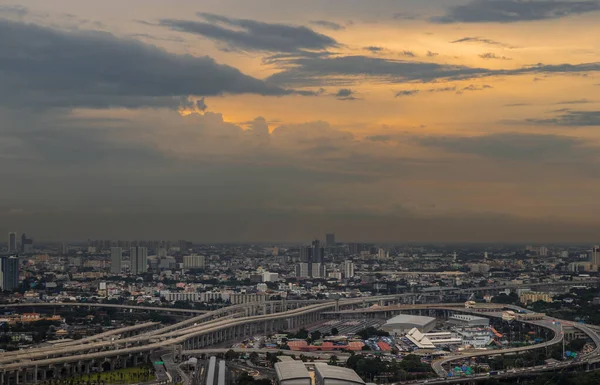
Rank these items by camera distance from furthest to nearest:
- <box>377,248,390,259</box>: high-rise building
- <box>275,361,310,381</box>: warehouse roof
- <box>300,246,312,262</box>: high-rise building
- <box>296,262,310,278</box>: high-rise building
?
<box>377,248,390,259</box>: high-rise building, <box>300,246,312,262</box>: high-rise building, <box>296,262,310,278</box>: high-rise building, <box>275,361,310,381</box>: warehouse roof

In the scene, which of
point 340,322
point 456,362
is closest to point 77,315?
point 340,322

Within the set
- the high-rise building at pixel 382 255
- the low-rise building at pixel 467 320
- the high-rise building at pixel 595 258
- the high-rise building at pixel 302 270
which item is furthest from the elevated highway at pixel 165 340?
the high-rise building at pixel 382 255

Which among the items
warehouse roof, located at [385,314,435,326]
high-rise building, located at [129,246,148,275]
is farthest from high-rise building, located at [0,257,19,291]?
warehouse roof, located at [385,314,435,326]

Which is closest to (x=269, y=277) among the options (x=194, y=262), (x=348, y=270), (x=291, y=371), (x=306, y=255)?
(x=348, y=270)

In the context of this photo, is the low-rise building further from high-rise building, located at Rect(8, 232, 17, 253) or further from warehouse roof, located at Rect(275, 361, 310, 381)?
high-rise building, located at Rect(8, 232, 17, 253)

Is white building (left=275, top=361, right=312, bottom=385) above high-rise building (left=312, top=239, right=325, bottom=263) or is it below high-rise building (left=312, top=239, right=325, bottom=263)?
below

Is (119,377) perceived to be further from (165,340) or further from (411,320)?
(411,320)

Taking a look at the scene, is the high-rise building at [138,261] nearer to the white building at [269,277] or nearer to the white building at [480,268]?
the white building at [269,277]
